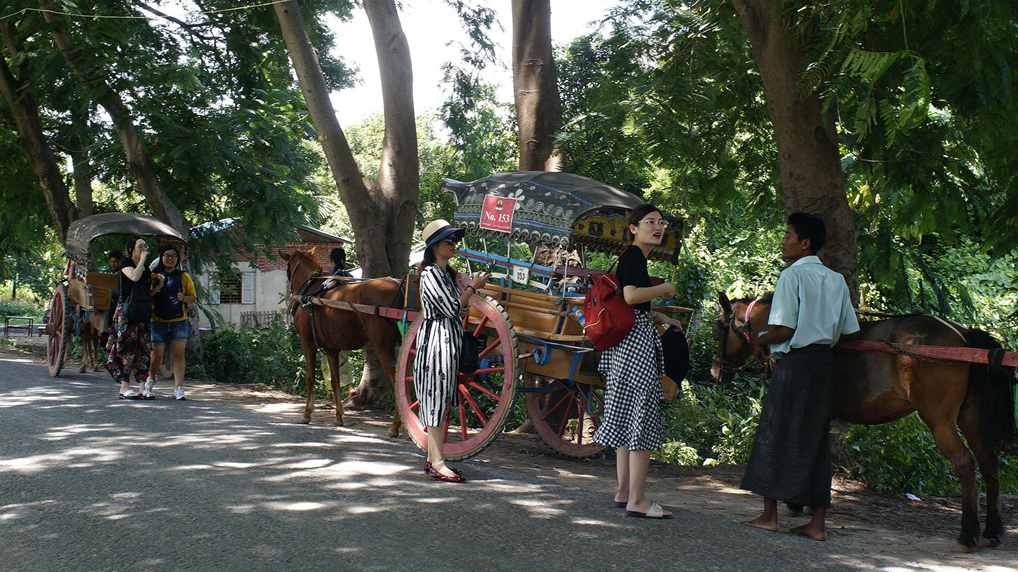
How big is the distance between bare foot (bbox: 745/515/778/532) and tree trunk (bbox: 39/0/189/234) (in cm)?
1424

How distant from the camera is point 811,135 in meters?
8.53

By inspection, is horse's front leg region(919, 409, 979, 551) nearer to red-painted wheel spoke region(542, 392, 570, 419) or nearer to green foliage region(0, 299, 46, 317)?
red-painted wheel spoke region(542, 392, 570, 419)

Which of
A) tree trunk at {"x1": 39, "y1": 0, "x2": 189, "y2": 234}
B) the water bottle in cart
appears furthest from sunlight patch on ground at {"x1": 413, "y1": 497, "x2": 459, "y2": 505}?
tree trunk at {"x1": 39, "y1": 0, "x2": 189, "y2": 234}

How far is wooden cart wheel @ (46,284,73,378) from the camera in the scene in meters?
15.8

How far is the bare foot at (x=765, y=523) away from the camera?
6502 millimetres

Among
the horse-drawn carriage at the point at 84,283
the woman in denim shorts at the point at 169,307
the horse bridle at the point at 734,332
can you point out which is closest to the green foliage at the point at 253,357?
the horse-drawn carriage at the point at 84,283

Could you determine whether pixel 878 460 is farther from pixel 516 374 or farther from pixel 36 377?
pixel 36 377

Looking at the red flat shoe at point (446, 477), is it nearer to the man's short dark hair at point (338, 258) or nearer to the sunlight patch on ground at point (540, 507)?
the sunlight patch on ground at point (540, 507)

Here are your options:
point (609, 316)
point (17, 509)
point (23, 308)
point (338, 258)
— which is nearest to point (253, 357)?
point (338, 258)

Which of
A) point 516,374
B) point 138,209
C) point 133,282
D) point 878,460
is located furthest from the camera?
point 138,209

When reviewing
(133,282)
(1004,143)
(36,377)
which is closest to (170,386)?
(36,377)

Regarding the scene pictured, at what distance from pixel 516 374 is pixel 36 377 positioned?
11.1m

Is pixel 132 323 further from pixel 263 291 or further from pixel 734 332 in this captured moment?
pixel 263 291

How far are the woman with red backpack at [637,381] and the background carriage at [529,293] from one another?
4.38 ft
